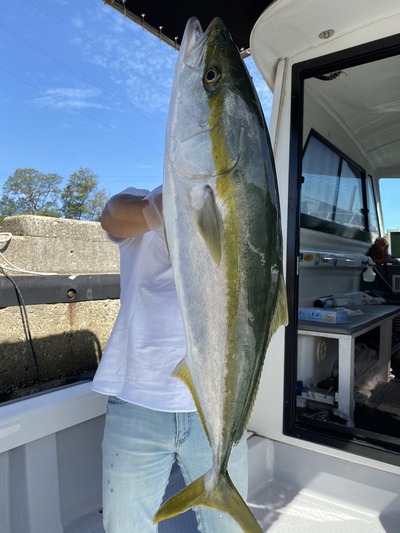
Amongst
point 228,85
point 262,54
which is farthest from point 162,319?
point 262,54

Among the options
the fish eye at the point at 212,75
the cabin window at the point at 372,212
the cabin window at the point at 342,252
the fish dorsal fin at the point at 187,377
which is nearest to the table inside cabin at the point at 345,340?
the cabin window at the point at 342,252

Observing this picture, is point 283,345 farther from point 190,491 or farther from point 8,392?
point 8,392

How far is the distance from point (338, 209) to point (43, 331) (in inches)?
153

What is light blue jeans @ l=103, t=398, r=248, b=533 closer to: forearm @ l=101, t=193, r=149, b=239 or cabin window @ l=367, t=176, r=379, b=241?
forearm @ l=101, t=193, r=149, b=239

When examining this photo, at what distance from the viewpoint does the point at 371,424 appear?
296 cm

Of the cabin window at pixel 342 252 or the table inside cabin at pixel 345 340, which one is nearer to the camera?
the cabin window at pixel 342 252

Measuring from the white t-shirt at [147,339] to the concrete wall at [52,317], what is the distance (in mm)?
4092

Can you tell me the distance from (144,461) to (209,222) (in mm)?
794

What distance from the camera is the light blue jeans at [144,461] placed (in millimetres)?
1326

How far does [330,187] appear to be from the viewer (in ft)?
14.8

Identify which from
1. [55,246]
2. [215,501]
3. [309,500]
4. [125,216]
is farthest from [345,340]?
[55,246]

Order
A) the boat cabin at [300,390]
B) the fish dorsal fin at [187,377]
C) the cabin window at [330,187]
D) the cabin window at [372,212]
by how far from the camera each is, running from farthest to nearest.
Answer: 1. the cabin window at [372,212]
2. the cabin window at [330,187]
3. the boat cabin at [300,390]
4. the fish dorsal fin at [187,377]

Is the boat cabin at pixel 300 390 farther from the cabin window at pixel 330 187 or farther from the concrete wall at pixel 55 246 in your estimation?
the concrete wall at pixel 55 246

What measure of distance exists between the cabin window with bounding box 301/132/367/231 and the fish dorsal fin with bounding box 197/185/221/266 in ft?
9.21
